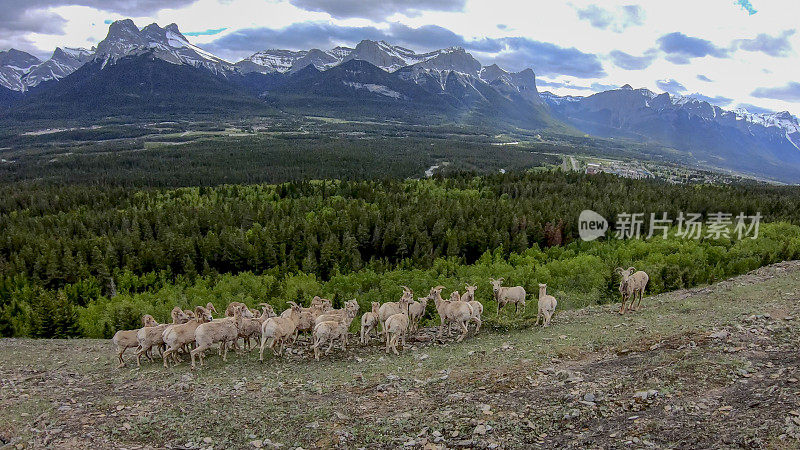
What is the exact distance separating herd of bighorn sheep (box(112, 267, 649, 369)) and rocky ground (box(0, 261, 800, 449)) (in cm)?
71

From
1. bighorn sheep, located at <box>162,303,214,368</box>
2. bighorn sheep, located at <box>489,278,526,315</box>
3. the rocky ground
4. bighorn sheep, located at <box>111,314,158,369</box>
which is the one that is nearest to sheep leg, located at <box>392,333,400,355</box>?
the rocky ground

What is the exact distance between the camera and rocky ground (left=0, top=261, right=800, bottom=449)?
11727mm

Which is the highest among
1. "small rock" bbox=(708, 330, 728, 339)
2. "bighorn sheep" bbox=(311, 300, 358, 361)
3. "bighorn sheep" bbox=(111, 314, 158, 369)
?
"small rock" bbox=(708, 330, 728, 339)

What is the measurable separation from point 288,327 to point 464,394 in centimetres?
762

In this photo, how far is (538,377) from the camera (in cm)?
1515

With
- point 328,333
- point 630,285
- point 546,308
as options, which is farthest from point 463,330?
point 630,285

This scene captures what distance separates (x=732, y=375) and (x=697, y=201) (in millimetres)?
75787

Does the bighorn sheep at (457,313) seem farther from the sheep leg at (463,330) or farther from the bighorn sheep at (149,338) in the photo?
the bighorn sheep at (149,338)

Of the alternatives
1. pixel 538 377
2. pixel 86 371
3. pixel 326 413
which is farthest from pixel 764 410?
pixel 86 371

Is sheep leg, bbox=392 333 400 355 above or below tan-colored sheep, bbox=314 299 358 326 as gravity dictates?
below

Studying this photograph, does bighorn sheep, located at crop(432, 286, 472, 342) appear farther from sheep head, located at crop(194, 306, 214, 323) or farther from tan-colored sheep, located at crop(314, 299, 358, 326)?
sheep head, located at crop(194, 306, 214, 323)

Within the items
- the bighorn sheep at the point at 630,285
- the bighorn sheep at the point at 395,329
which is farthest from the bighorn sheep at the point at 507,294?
the bighorn sheep at the point at 395,329

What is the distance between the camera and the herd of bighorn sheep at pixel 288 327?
17906 millimetres

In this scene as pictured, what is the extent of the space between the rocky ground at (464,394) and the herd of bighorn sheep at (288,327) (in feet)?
2.33
